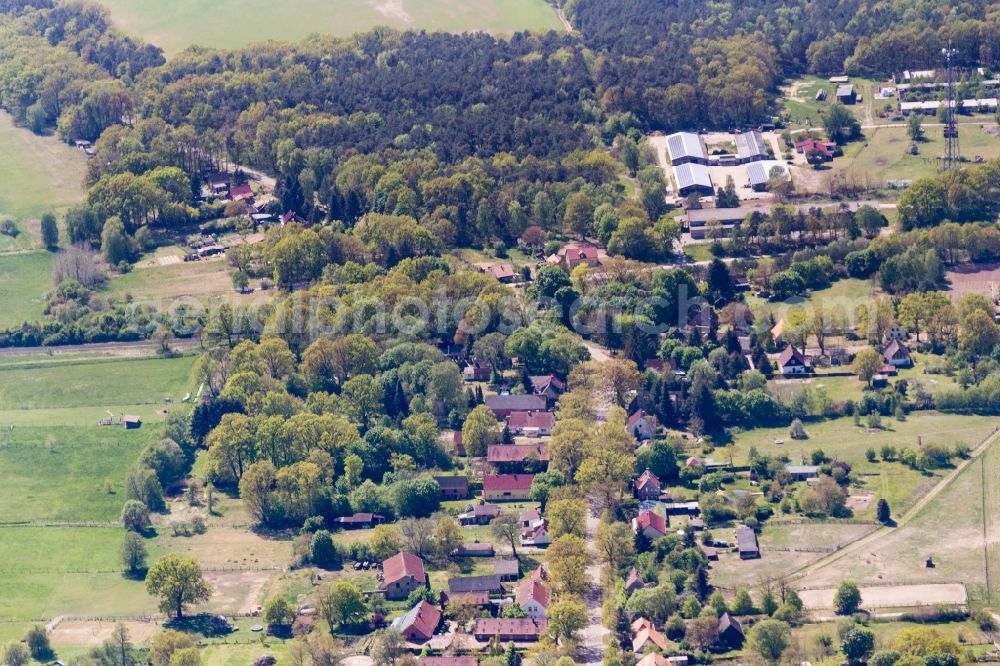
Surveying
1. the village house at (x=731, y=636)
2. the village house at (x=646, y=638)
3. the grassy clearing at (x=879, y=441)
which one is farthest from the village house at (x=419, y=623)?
the grassy clearing at (x=879, y=441)

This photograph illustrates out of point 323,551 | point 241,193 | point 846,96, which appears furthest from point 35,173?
point 323,551

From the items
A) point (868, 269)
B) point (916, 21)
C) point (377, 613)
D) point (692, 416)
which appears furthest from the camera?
point (916, 21)

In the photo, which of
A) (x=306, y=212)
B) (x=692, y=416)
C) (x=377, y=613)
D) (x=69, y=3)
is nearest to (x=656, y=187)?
(x=306, y=212)

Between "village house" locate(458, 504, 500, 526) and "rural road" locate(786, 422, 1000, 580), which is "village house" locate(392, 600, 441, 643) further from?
"rural road" locate(786, 422, 1000, 580)

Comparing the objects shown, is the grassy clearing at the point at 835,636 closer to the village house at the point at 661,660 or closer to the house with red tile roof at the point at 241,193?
the village house at the point at 661,660

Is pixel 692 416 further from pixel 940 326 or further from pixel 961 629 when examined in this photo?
pixel 961 629

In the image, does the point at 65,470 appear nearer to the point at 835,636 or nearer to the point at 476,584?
the point at 476,584

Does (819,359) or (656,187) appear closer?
(819,359)
